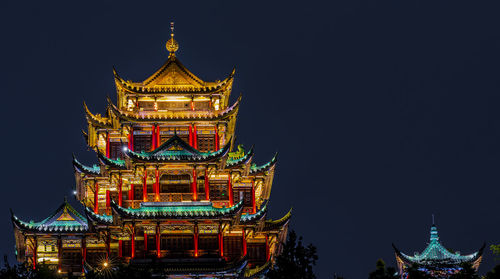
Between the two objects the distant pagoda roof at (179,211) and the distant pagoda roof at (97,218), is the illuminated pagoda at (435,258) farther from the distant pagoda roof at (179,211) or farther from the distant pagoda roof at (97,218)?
the distant pagoda roof at (97,218)

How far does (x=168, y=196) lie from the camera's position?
52500mm

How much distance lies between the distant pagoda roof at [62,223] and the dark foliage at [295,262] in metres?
20.6

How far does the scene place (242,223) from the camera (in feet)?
171

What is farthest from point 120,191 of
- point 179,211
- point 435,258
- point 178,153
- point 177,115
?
point 435,258

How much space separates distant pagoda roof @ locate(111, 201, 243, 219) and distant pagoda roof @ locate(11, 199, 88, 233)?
11.6 feet

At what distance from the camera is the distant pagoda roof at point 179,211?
4981 cm

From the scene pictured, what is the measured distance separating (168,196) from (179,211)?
6.91 feet

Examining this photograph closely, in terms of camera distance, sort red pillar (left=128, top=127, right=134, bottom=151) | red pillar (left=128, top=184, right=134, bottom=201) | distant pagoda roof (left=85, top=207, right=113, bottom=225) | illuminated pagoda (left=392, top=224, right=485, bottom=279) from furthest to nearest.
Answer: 1. red pillar (left=128, top=127, right=134, bottom=151)
2. red pillar (left=128, top=184, right=134, bottom=201)
3. distant pagoda roof (left=85, top=207, right=113, bottom=225)
4. illuminated pagoda (left=392, top=224, right=485, bottom=279)

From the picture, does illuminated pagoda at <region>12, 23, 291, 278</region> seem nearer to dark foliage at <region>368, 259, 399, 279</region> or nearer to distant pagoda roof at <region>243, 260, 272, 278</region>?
distant pagoda roof at <region>243, 260, 272, 278</region>

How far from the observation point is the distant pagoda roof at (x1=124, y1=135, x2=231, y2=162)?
52.4m

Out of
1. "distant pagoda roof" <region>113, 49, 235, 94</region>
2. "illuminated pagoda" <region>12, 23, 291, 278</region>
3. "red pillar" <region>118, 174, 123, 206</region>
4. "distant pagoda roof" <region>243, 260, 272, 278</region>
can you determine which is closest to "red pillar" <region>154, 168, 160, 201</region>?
"illuminated pagoda" <region>12, 23, 291, 278</region>

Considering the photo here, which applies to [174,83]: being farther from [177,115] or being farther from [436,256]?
[436,256]

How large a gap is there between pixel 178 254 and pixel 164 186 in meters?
5.37

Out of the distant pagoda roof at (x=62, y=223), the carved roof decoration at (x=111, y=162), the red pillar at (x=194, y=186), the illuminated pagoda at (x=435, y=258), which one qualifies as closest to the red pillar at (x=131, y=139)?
the carved roof decoration at (x=111, y=162)
